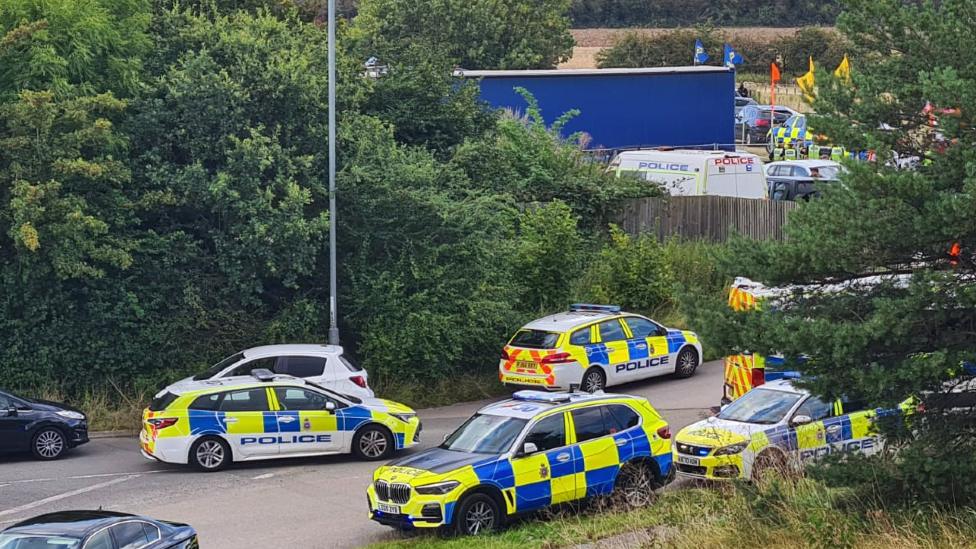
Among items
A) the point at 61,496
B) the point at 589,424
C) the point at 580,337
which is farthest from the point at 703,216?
the point at 61,496

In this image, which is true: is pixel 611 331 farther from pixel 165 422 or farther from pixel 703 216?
pixel 703 216

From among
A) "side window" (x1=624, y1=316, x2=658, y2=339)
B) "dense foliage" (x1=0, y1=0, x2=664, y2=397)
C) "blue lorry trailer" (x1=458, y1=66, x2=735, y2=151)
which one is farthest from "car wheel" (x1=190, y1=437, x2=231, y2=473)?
"blue lorry trailer" (x1=458, y1=66, x2=735, y2=151)

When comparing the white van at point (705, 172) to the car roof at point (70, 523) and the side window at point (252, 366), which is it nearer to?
the side window at point (252, 366)

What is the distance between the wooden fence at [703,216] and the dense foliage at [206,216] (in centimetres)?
627

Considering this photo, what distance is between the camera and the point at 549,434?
626 inches

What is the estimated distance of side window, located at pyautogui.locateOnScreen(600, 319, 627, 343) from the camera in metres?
24.1

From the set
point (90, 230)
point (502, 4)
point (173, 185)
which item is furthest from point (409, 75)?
point (502, 4)

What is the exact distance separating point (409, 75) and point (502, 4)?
3632 cm

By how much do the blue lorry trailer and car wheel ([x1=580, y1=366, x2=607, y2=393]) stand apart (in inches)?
767

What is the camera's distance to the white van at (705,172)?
119 ft

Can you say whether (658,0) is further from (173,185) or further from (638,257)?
(173,185)

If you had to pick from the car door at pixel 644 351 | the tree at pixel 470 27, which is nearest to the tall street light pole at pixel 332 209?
the car door at pixel 644 351

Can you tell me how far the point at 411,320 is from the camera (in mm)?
24391

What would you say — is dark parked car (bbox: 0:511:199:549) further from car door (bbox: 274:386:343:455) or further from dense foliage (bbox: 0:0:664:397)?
dense foliage (bbox: 0:0:664:397)
